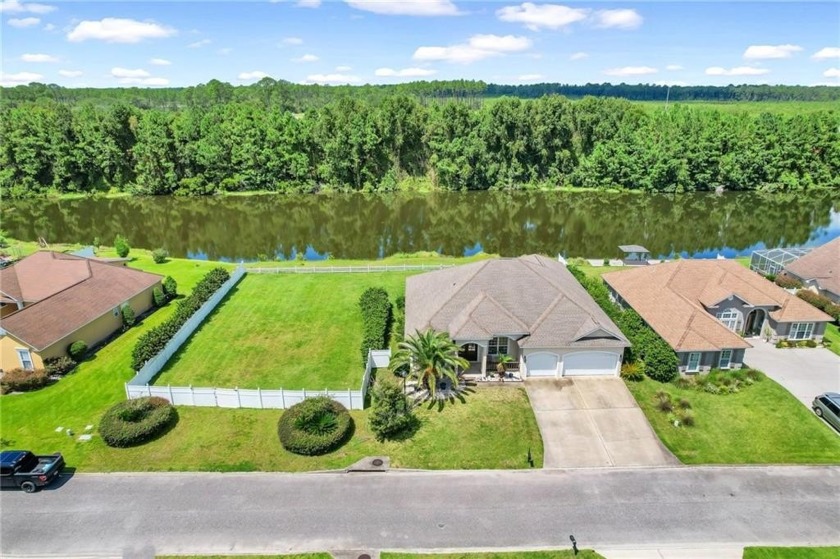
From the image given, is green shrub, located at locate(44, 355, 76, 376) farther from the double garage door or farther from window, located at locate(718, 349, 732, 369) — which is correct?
window, located at locate(718, 349, 732, 369)

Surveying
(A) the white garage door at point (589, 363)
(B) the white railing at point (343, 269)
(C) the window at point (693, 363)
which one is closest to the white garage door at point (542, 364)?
(A) the white garage door at point (589, 363)

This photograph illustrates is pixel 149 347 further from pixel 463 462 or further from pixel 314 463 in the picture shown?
pixel 463 462

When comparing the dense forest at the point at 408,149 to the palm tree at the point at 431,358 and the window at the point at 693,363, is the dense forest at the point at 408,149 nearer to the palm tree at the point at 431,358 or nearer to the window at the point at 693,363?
the window at the point at 693,363

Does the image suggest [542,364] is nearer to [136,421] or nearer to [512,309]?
[512,309]

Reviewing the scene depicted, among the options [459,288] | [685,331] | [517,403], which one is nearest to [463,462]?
[517,403]

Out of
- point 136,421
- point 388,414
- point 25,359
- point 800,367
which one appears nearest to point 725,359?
point 800,367

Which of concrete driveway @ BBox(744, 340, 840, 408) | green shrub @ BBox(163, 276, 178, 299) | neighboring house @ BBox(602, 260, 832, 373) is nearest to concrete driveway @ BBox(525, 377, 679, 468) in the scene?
neighboring house @ BBox(602, 260, 832, 373)
